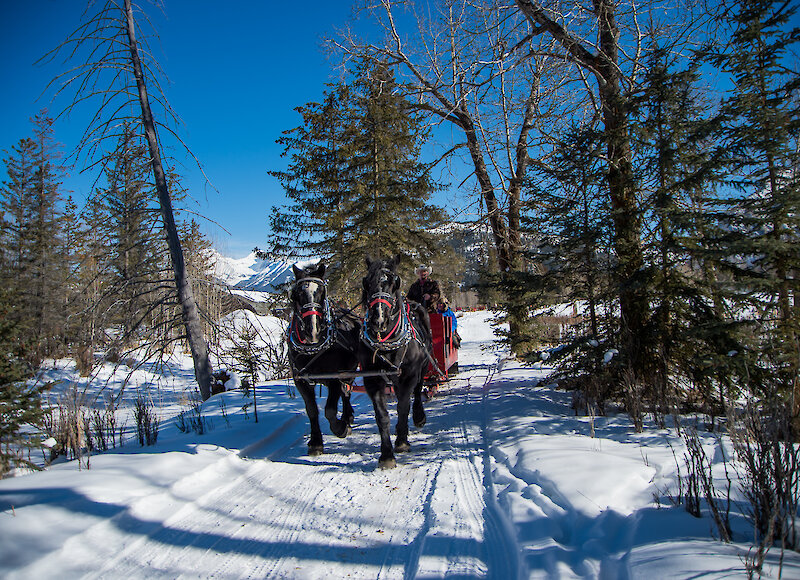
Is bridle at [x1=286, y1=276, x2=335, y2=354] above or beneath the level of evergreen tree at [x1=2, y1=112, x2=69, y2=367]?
beneath

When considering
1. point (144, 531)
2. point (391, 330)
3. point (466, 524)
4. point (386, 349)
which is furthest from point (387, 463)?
point (144, 531)

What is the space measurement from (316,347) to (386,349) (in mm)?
954

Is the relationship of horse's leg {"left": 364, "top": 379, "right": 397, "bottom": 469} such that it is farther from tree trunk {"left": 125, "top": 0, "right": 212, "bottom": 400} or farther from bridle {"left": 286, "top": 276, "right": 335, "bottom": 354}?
tree trunk {"left": 125, "top": 0, "right": 212, "bottom": 400}

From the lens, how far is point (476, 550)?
312 cm

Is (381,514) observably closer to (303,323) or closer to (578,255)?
(303,323)

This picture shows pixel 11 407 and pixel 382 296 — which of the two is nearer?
pixel 382 296

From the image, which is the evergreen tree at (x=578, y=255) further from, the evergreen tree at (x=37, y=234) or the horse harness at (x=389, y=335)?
the evergreen tree at (x=37, y=234)

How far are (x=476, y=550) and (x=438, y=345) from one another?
5.33 meters

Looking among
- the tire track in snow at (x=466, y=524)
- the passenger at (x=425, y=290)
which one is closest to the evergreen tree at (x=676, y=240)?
the tire track in snow at (x=466, y=524)

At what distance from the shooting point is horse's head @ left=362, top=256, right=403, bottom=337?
4.98 m

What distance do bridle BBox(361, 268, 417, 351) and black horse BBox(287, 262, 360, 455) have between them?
0.59 m

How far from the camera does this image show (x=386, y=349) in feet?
17.1

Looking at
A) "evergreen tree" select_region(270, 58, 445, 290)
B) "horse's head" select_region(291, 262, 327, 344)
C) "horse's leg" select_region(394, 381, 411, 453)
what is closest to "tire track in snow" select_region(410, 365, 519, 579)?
"horse's leg" select_region(394, 381, 411, 453)

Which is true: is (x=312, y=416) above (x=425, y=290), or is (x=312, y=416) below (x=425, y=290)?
below
